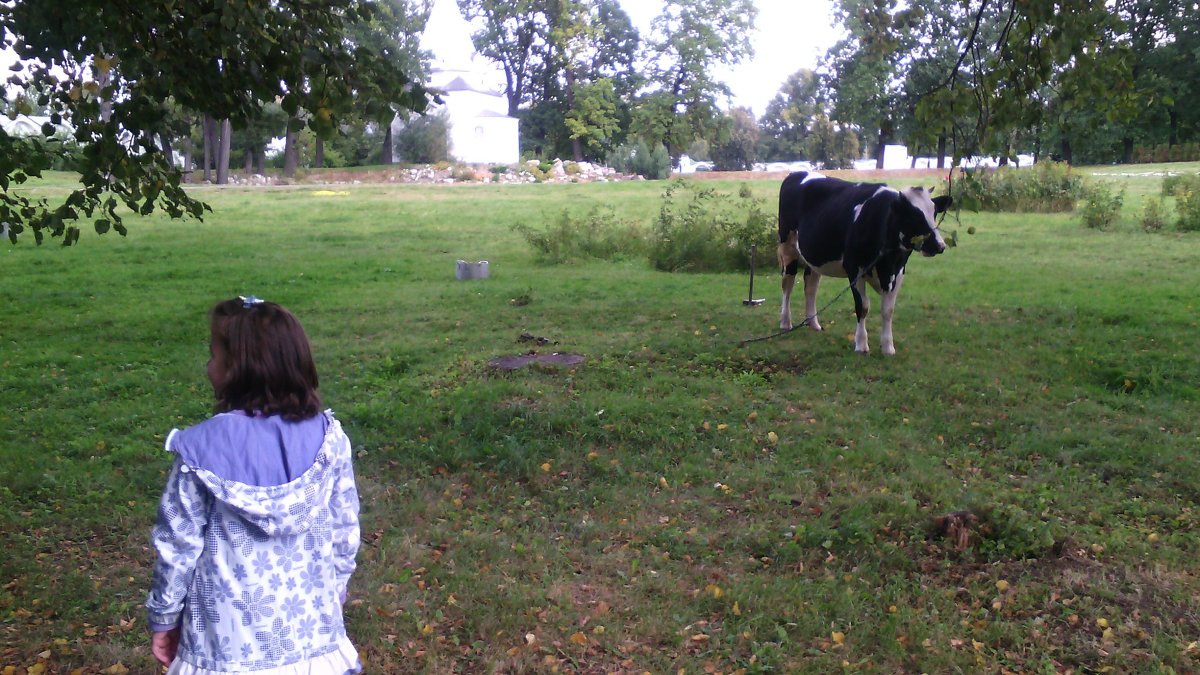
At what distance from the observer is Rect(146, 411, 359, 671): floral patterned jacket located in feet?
8.60

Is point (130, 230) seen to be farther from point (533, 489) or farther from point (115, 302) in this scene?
point (533, 489)

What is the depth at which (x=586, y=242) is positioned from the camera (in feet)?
59.5

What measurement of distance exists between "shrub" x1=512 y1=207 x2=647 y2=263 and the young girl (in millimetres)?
14617

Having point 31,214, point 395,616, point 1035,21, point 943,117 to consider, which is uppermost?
→ point 1035,21

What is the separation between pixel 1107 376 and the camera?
8.45 m

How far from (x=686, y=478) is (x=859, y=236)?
13.8 ft

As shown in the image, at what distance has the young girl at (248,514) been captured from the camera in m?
2.63

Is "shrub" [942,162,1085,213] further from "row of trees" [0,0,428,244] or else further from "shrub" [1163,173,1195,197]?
"row of trees" [0,0,428,244]

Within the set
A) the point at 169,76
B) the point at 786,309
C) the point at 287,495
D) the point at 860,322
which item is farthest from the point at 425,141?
the point at 287,495

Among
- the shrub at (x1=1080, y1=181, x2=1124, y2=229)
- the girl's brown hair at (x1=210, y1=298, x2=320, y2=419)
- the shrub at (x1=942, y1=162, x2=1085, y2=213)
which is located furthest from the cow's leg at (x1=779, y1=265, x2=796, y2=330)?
the shrub at (x1=942, y1=162, x2=1085, y2=213)

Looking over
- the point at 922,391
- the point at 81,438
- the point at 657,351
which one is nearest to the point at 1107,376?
the point at 922,391

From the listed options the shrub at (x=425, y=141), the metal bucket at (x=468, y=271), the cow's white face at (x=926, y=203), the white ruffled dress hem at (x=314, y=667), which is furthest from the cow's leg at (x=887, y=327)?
the shrub at (x=425, y=141)

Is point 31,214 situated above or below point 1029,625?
above

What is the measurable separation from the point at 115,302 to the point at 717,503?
10.1m
